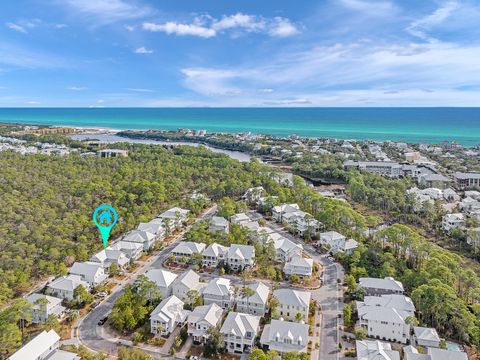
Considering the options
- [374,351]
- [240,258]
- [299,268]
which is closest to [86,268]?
[240,258]

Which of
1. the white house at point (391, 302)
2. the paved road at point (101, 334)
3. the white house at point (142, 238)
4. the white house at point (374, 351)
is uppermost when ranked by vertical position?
the white house at point (142, 238)

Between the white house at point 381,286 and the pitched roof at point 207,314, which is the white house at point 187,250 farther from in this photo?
the white house at point 381,286

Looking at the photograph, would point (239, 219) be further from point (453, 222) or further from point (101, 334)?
point (453, 222)

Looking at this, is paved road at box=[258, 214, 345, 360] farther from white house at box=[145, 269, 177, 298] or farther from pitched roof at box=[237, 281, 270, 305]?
white house at box=[145, 269, 177, 298]

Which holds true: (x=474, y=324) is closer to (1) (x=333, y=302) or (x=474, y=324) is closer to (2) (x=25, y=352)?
(1) (x=333, y=302)

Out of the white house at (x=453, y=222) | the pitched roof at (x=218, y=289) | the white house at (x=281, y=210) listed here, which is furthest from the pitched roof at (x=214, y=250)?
the white house at (x=453, y=222)

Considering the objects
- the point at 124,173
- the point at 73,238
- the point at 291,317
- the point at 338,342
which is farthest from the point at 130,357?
the point at 124,173
